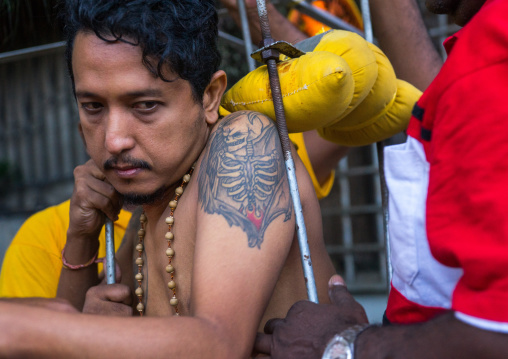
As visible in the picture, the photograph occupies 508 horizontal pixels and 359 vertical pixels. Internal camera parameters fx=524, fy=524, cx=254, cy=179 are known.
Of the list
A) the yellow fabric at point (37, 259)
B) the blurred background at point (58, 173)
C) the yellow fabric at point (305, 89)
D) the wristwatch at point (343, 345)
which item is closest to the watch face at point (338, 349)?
the wristwatch at point (343, 345)

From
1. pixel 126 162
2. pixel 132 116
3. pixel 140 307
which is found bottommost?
pixel 140 307

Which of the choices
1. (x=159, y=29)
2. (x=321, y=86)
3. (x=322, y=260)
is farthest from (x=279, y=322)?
(x=159, y=29)

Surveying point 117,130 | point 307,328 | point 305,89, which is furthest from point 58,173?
point 307,328

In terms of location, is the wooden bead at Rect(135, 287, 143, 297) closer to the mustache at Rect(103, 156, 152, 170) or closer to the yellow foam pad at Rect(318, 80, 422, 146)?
the mustache at Rect(103, 156, 152, 170)

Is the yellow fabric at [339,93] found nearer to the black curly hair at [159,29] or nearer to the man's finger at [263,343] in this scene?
the black curly hair at [159,29]

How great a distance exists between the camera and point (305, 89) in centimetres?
153

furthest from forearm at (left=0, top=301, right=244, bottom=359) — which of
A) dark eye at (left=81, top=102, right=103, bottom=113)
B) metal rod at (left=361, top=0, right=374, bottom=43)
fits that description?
metal rod at (left=361, top=0, right=374, bottom=43)

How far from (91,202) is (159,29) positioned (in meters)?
0.81

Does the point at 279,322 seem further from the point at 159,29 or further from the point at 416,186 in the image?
the point at 159,29

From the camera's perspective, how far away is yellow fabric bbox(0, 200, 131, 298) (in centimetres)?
263

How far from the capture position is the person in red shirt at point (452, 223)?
902 mm

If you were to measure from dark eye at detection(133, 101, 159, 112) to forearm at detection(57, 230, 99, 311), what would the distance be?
837mm

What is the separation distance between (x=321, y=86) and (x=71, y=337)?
0.92 m

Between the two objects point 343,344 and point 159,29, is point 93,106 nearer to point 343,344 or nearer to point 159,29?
point 159,29
